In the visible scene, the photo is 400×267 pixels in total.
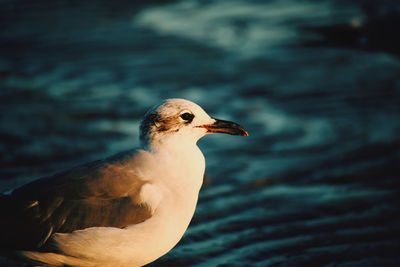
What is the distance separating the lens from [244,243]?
5.06 m

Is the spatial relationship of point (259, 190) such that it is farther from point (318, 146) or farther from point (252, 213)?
point (318, 146)

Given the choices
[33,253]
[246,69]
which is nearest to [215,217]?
→ [33,253]

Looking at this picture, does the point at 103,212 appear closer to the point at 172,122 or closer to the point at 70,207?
the point at 70,207

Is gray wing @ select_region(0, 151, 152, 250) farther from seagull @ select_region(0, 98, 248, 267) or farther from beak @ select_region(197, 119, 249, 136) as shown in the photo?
beak @ select_region(197, 119, 249, 136)

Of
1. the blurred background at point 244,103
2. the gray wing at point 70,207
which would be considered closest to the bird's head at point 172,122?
the gray wing at point 70,207

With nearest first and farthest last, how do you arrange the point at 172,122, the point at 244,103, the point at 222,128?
the point at 172,122 → the point at 222,128 → the point at 244,103

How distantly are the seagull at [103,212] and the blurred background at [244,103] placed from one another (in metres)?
0.86

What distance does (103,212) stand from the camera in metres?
3.97

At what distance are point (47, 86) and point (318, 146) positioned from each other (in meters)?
4.12

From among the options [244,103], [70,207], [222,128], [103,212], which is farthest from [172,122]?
[244,103]

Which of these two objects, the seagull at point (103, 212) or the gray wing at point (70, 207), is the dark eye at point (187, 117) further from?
the gray wing at point (70, 207)

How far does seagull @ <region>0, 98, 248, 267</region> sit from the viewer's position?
394 centimetres

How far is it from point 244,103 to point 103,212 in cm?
453

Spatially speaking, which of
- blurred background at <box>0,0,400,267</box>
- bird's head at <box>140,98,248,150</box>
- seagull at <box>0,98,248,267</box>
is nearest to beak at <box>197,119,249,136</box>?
bird's head at <box>140,98,248,150</box>
